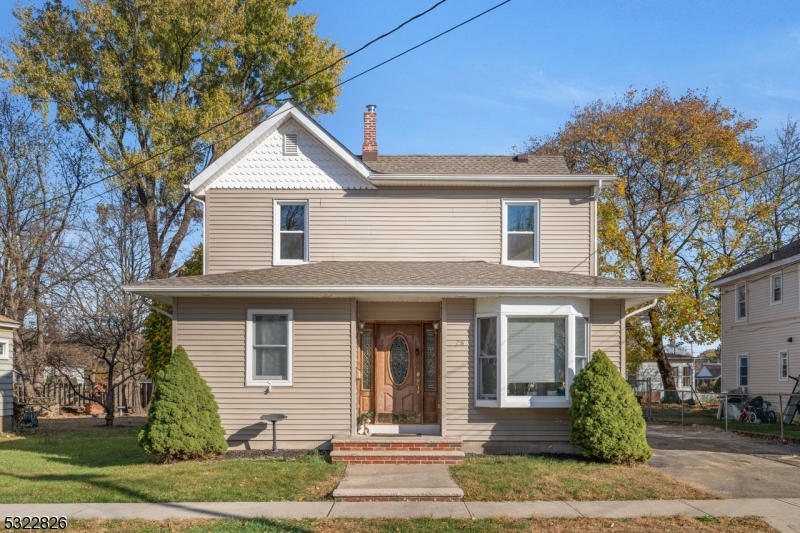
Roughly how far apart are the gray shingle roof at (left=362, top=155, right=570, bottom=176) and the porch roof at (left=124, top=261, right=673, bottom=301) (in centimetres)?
257

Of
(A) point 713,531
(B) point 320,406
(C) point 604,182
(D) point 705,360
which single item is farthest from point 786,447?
(D) point 705,360

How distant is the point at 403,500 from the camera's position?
1059 centimetres

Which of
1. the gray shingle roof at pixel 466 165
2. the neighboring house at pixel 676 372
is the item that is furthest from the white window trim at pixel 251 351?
the neighboring house at pixel 676 372

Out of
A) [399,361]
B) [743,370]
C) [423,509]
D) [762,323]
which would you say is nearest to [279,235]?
[399,361]

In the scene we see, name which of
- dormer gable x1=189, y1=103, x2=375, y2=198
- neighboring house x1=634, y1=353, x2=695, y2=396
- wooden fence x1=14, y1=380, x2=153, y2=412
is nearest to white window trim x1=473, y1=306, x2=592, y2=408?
dormer gable x1=189, y1=103, x2=375, y2=198

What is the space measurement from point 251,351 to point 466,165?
6.47 m

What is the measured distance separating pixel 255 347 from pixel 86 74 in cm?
1637

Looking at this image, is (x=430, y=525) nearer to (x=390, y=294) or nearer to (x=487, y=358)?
(x=390, y=294)

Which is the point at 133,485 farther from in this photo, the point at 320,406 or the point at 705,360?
the point at 705,360

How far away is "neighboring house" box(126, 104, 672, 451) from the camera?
14320mm

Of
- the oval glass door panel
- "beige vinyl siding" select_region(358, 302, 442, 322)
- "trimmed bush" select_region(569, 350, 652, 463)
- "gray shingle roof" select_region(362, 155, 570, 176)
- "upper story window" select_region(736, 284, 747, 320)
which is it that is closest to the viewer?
"trimmed bush" select_region(569, 350, 652, 463)

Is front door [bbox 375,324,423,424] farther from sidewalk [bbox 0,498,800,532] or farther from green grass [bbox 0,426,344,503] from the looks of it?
sidewalk [bbox 0,498,800,532]

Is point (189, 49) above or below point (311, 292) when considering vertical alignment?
above

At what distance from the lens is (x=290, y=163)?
16062mm
